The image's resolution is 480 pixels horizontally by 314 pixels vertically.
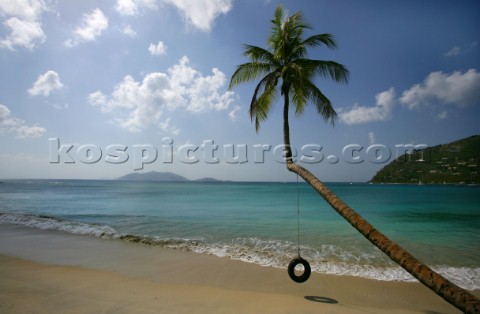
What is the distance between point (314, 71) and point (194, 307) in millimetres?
7442

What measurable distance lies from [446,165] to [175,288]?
13020cm

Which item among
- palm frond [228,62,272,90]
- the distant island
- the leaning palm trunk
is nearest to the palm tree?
palm frond [228,62,272,90]

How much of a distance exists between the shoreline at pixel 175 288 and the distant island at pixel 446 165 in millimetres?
121445

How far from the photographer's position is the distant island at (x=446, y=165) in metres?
94.5

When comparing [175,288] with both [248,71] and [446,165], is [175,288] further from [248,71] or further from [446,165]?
[446,165]

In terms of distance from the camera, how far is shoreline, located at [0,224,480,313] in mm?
4941

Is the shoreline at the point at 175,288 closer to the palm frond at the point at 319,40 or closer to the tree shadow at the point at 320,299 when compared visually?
the tree shadow at the point at 320,299

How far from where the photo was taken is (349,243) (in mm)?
11055

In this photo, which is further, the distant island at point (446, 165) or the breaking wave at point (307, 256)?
the distant island at point (446, 165)

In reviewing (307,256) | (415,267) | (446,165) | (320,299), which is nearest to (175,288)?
(320,299)

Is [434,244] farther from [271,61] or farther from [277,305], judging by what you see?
[271,61]

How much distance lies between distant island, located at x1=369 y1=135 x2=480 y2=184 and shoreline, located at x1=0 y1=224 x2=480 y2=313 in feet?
398

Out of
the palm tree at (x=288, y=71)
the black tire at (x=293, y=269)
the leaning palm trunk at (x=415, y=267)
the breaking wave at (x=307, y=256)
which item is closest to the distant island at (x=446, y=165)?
the breaking wave at (x=307, y=256)

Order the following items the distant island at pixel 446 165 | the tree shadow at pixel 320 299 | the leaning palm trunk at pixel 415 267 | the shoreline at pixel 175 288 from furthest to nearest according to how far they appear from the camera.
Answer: the distant island at pixel 446 165
the tree shadow at pixel 320 299
the shoreline at pixel 175 288
the leaning palm trunk at pixel 415 267
